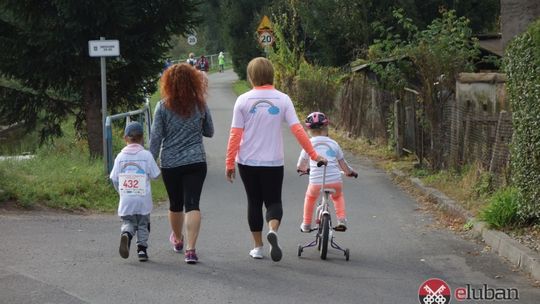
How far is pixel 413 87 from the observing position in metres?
15.9

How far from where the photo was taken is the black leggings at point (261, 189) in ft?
24.4

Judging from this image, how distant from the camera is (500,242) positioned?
27.5ft

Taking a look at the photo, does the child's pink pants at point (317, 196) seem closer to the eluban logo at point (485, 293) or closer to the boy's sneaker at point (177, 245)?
the boy's sneaker at point (177, 245)

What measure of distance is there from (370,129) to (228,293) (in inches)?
564

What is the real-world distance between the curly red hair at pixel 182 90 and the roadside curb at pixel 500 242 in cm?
321

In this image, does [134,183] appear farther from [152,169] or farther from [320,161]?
[320,161]

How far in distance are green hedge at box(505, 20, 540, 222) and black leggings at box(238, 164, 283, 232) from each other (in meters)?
2.59

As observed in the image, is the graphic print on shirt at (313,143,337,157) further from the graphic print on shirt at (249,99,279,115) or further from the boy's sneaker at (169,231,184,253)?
the boy's sneaker at (169,231,184,253)

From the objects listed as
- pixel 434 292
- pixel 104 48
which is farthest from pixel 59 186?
pixel 434 292

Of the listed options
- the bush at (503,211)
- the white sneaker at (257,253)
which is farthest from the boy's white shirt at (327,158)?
the bush at (503,211)

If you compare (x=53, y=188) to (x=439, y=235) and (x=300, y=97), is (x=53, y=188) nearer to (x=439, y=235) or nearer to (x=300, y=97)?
(x=439, y=235)

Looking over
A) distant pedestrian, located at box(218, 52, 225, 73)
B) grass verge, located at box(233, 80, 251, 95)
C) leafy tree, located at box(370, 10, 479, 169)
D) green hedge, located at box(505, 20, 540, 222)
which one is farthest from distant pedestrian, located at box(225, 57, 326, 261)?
distant pedestrian, located at box(218, 52, 225, 73)

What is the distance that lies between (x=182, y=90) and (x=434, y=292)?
274 centimetres

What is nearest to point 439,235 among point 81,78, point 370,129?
point 81,78
